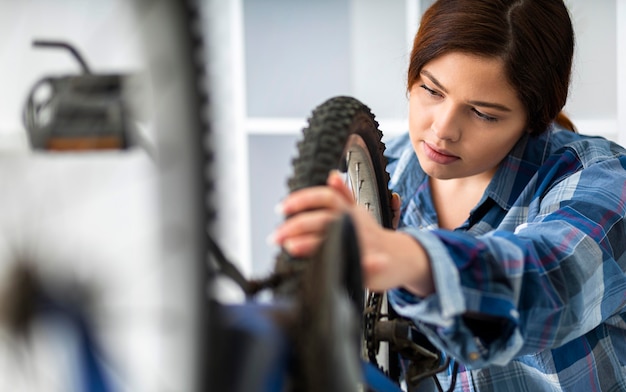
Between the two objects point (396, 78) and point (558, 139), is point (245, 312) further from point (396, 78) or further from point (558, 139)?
point (396, 78)

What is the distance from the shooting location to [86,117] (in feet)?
1.77

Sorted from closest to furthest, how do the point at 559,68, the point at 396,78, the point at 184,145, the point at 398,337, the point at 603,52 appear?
the point at 184,145, the point at 398,337, the point at 559,68, the point at 603,52, the point at 396,78

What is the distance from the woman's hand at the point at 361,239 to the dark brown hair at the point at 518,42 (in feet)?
1.47

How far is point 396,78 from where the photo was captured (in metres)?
2.30

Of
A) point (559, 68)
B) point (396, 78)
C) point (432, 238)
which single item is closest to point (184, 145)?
point (432, 238)

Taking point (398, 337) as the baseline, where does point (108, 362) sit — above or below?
above

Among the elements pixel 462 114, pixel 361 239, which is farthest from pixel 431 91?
pixel 361 239

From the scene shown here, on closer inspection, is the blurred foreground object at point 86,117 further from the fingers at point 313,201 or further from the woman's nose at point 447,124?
the woman's nose at point 447,124

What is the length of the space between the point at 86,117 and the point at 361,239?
0.71 ft

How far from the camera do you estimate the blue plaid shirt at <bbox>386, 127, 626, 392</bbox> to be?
686 millimetres

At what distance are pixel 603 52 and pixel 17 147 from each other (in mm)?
1517

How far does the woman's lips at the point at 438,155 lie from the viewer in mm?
1068

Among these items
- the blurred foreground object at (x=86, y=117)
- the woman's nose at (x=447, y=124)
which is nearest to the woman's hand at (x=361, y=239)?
the blurred foreground object at (x=86, y=117)

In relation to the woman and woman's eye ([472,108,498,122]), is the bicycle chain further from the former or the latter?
woman's eye ([472,108,498,122])
